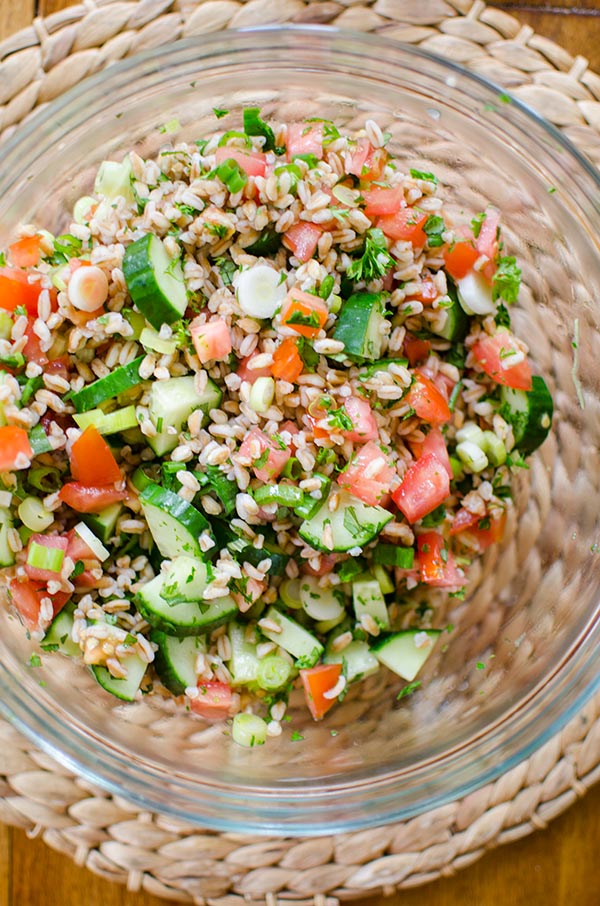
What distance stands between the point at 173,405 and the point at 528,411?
39.9 inches

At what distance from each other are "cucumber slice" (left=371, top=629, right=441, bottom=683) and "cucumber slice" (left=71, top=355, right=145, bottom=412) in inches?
38.7

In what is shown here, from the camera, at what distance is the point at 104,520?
229cm

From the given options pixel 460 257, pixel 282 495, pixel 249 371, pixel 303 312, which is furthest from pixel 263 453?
pixel 460 257

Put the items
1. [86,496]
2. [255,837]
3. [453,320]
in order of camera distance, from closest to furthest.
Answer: [86,496], [453,320], [255,837]

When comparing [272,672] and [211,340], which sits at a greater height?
[211,340]

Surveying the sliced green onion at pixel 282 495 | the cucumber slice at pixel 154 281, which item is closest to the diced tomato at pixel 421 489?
the sliced green onion at pixel 282 495

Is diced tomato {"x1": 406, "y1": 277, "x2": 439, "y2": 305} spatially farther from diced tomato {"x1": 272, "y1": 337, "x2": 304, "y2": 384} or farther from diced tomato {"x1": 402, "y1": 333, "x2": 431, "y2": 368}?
diced tomato {"x1": 272, "y1": 337, "x2": 304, "y2": 384}

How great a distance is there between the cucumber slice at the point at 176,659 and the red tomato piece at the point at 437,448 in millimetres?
776

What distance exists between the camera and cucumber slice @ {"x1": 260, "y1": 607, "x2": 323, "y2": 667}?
2.39m

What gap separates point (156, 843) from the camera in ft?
9.04

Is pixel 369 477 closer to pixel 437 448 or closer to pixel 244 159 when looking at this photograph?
pixel 437 448

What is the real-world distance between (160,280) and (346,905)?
2013 millimetres

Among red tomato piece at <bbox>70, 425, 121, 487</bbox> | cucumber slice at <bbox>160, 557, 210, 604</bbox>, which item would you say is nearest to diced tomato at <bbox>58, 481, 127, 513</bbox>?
red tomato piece at <bbox>70, 425, 121, 487</bbox>

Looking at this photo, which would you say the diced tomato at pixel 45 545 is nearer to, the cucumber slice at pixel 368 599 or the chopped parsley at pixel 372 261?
the cucumber slice at pixel 368 599
